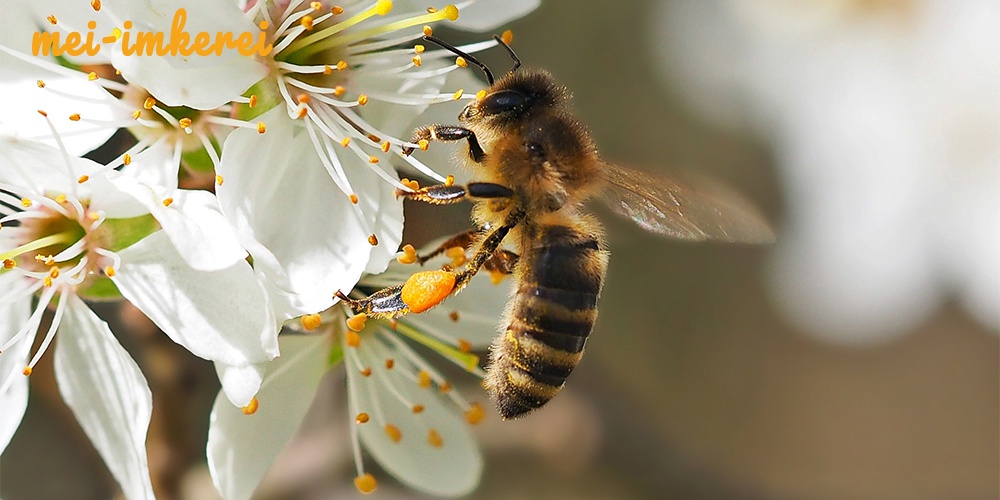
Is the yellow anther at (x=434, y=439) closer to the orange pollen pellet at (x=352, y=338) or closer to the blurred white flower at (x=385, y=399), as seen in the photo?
the blurred white flower at (x=385, y=399)

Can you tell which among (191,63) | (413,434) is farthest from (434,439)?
(191,63)

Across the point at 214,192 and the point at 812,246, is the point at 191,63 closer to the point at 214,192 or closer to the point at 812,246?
the point at 214,192

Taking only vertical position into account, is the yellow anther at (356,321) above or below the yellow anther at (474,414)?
above

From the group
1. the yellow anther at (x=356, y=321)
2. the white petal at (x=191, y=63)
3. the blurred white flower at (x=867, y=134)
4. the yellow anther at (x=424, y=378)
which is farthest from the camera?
the blurred white flower at (x=867, y=134)

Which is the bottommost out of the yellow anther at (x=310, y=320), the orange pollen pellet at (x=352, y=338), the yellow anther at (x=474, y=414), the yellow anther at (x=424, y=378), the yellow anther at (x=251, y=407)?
the yellow anther at (x=474, y=414)

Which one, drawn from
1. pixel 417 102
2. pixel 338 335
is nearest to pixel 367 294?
pixel 338 335

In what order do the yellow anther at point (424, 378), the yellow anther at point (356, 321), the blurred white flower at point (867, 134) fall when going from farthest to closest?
the blurred white flower at point (867, 134), the yellow anther at point (424, 378), the yellow anther at point (356, 321)

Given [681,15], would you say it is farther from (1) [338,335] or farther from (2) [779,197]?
(1) [338,335]

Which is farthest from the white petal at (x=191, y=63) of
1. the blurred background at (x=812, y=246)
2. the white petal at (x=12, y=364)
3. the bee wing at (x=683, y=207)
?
the blurred background at (x=812, y=246)

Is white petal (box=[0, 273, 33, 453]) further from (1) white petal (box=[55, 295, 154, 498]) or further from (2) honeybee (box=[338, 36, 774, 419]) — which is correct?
(2) honeybee (box=[338, 36, 774, 419])
